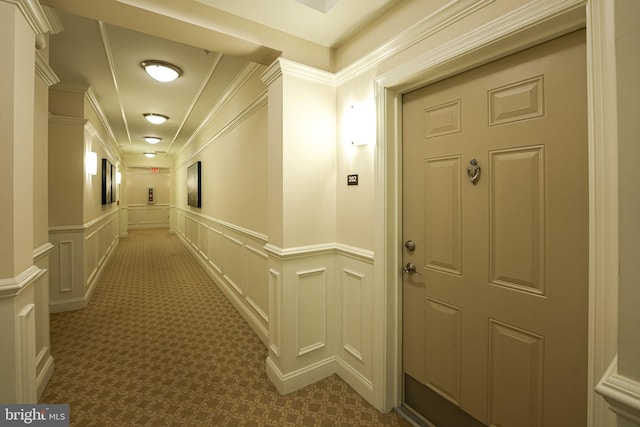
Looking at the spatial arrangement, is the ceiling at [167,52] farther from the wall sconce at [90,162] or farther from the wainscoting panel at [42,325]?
the wainscoting panel at [42,325]

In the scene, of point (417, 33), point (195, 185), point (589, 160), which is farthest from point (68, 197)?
point (589, 160)

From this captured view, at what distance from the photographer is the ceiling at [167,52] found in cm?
188

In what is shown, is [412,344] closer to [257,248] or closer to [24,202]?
[257,248]

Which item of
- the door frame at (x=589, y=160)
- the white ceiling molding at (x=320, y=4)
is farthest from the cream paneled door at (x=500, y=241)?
the white ceiling molding at (x=320, y=4)

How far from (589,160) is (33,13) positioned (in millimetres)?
2635

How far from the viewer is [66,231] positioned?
3711mm

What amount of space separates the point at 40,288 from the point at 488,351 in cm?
322

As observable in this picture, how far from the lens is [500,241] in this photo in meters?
1.48

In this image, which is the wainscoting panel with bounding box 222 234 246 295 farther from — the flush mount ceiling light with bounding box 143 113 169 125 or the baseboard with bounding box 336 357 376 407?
the flush mount ceiling light with bounding box 143 113 169 125

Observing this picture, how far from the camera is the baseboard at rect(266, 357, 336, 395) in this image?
220 centimetres

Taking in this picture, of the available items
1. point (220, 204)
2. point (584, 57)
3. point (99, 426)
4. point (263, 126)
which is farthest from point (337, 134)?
point (220, 204)

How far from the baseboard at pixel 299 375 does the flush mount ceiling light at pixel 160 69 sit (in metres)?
3.21

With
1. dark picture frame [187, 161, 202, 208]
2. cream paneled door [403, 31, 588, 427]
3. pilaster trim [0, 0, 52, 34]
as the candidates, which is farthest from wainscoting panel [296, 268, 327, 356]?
dark picture frame [187, 161, 202, 208]

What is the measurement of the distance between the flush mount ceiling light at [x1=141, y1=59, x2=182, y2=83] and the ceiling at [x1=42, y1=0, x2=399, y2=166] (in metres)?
0.06
